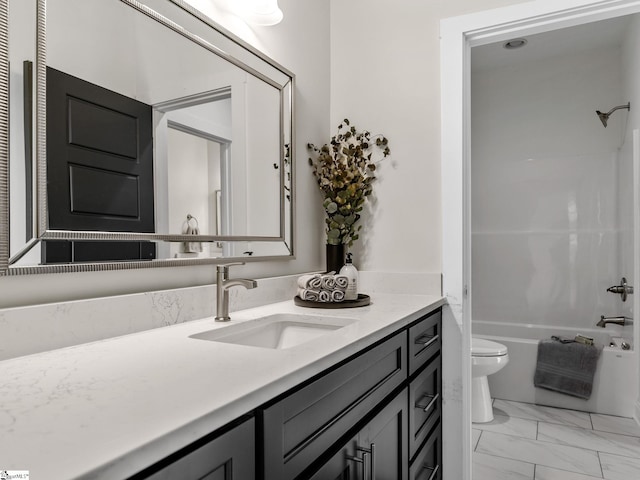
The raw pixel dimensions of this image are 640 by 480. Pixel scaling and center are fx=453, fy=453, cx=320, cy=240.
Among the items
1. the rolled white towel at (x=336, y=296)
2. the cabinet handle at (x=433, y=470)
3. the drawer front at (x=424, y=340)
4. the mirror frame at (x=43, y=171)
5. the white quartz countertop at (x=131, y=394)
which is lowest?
the cabinet handle at (x=433, y=470)

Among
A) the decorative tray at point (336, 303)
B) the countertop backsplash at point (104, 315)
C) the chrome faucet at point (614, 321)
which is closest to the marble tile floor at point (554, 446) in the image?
the chrome faucet at point (614, 321)

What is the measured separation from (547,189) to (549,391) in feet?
4.93

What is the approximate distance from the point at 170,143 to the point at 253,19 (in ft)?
2.12

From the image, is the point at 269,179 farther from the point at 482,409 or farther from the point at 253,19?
the point at 482,409

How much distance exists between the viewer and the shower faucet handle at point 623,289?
300cm

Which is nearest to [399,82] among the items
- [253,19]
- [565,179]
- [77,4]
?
[253,19]

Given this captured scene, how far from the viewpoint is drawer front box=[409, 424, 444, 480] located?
151 cm

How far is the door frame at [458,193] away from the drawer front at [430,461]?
68 millimetres

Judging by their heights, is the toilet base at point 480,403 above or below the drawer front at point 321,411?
below

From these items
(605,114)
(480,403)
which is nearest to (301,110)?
(480,403)

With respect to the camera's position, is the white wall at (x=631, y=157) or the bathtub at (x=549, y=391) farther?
the bathtub at (x=549, y=391)

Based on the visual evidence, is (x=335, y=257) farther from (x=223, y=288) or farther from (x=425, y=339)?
(x=223, y=288)

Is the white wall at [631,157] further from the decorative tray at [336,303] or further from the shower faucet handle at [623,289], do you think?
the decorative tray at [336,303]

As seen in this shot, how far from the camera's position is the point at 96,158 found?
3.53 ft
